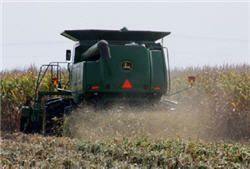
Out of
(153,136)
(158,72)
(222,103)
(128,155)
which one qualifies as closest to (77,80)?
(158,72)

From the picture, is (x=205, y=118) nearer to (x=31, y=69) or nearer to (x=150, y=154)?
(x=150, y=154)

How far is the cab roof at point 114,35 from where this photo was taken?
1480 centimetres

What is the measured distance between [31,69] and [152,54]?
14.3 meters

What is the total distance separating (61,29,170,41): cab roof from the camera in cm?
1480

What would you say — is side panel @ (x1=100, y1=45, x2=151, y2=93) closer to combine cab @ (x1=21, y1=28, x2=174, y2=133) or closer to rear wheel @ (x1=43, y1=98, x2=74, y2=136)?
combine cab @ (x1=21, y1=28, x2=174, y2=133)

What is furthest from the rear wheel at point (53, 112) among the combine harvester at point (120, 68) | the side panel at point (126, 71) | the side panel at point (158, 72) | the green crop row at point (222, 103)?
the green crop row at point (222, 103)

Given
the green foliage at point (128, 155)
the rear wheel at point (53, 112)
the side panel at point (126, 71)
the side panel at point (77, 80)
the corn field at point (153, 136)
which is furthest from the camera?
the rear wheel at point (53, 112)

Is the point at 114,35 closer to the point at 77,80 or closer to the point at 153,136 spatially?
Answer: the point at 77,80

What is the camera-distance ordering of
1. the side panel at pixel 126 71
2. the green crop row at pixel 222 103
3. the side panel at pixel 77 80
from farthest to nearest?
the green crop row at pixel 222 103, the side panel at pixel 77 80, the side panel at pixel 126 71

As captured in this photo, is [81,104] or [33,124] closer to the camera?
[81,104]

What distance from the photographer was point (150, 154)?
8828mm

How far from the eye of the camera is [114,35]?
14797 millimetres

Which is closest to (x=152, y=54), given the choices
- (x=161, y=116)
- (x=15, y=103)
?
(x=161, y=116)

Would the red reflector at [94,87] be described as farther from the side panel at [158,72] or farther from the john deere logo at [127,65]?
the side panel at [158,72]
